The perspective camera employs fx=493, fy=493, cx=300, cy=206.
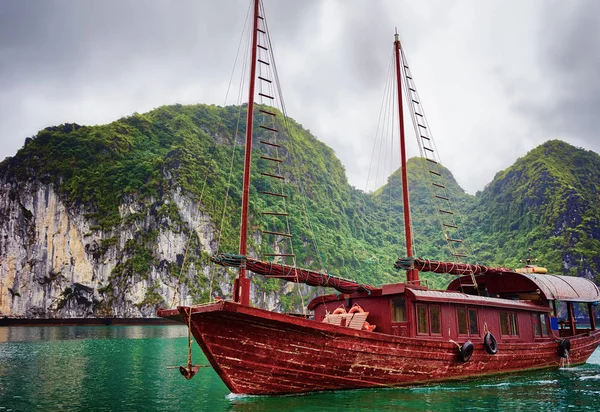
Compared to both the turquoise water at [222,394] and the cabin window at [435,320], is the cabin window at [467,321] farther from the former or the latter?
the turquoise water at [222,394]

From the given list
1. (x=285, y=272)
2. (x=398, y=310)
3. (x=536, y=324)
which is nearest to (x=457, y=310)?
(x=398, y=310)

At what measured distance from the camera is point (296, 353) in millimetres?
11312

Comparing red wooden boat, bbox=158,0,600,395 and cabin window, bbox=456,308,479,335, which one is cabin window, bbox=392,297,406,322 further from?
cabin window, bbox=456,308,479,335

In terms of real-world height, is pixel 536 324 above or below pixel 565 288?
below

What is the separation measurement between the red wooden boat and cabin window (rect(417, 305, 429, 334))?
3 cm

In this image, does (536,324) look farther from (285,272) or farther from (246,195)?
(246,195)

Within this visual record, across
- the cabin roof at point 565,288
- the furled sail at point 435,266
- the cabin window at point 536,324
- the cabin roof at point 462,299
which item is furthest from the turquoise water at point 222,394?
the furled sail at point 435,266

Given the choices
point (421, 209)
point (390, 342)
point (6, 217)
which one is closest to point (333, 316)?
point (390, 342)

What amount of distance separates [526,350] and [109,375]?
1469 cm

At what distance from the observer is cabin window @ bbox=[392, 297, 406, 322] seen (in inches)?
557

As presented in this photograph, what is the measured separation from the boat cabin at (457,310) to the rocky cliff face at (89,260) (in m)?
55.3

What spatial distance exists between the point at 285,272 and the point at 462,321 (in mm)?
5831

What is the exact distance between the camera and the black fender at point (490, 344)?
15.2 meters

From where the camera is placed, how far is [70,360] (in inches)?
888
